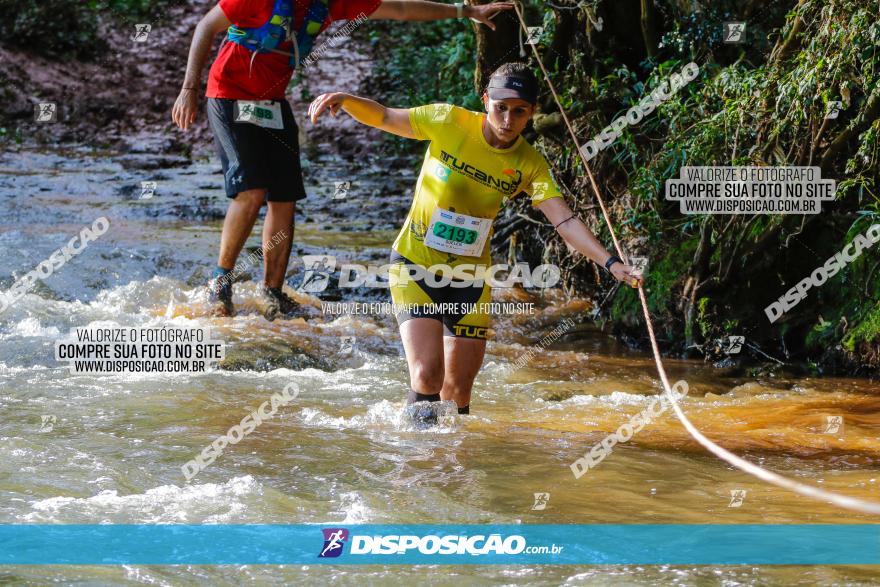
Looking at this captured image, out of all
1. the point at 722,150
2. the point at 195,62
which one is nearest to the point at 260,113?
the point at 195,62

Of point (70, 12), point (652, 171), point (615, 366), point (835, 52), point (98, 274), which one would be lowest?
point (615, 366)

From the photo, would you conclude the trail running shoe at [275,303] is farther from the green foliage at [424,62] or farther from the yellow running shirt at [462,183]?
the green foliage at [424,62]

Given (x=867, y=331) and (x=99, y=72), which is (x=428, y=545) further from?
(x=99, y=72)

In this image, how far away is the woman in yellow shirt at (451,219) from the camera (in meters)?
4.91

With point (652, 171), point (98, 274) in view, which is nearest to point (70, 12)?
point (98, 274)

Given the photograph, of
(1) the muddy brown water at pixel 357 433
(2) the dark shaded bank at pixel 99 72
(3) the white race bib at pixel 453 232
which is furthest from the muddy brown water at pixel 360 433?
(2) the dark shaded bank at pixel 99 72

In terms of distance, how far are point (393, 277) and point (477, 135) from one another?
0.78 meters

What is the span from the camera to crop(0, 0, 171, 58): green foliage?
49.5 ft

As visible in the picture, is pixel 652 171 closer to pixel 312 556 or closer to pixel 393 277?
pixel 393 277

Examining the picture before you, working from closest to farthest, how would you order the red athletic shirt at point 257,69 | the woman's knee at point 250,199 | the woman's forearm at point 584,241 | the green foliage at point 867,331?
the woman's forearm at point 584,241 → the green foliage at point 867,331 → the red athletic shirt at point 257,69 → the woman's knee at point 250,199

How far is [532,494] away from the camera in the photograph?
423 centimetres

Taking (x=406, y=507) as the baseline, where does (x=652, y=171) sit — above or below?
above

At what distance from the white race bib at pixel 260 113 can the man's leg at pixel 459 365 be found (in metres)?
2.51

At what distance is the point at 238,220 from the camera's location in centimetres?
696
